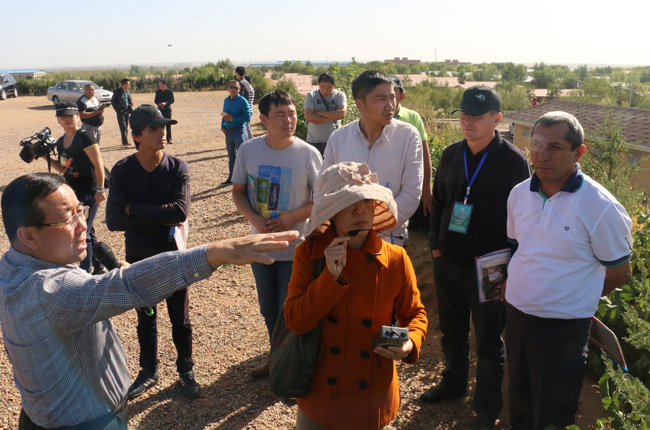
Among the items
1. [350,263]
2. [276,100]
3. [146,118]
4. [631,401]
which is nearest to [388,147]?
[276,100]

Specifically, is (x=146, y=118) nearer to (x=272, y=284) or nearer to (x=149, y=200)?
(x=149, y=200)

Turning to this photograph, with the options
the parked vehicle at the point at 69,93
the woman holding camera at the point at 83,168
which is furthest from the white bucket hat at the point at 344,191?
the parked vehicle at the point at 69,93

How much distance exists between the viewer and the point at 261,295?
399cm

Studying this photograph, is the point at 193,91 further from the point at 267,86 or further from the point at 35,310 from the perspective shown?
the point at 35,310

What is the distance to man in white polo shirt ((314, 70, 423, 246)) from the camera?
3.57 m

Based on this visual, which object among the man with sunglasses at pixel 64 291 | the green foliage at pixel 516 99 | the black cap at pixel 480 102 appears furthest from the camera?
the green foliage at pixel 516 99

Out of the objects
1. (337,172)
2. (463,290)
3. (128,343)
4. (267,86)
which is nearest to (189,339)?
(128,343)

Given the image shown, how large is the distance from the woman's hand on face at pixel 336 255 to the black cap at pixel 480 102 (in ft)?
5.59

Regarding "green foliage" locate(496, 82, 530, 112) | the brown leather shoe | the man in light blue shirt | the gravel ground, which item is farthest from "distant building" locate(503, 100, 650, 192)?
"green foliage" locate(496, 82, 530, 112)

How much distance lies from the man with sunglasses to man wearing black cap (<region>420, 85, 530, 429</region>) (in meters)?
1.88

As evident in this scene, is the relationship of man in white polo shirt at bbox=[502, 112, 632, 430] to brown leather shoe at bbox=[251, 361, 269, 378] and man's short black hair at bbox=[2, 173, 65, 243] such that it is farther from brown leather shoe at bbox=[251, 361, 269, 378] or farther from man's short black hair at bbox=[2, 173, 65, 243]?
man's short black hair at bbox=[2, 173, 65, 243]

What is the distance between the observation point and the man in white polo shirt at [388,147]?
3568mm

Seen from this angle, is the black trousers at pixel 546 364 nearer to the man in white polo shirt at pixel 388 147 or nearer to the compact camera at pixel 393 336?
the man in white polo shirt at pixel 388 147

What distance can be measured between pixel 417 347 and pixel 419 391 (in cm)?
202
